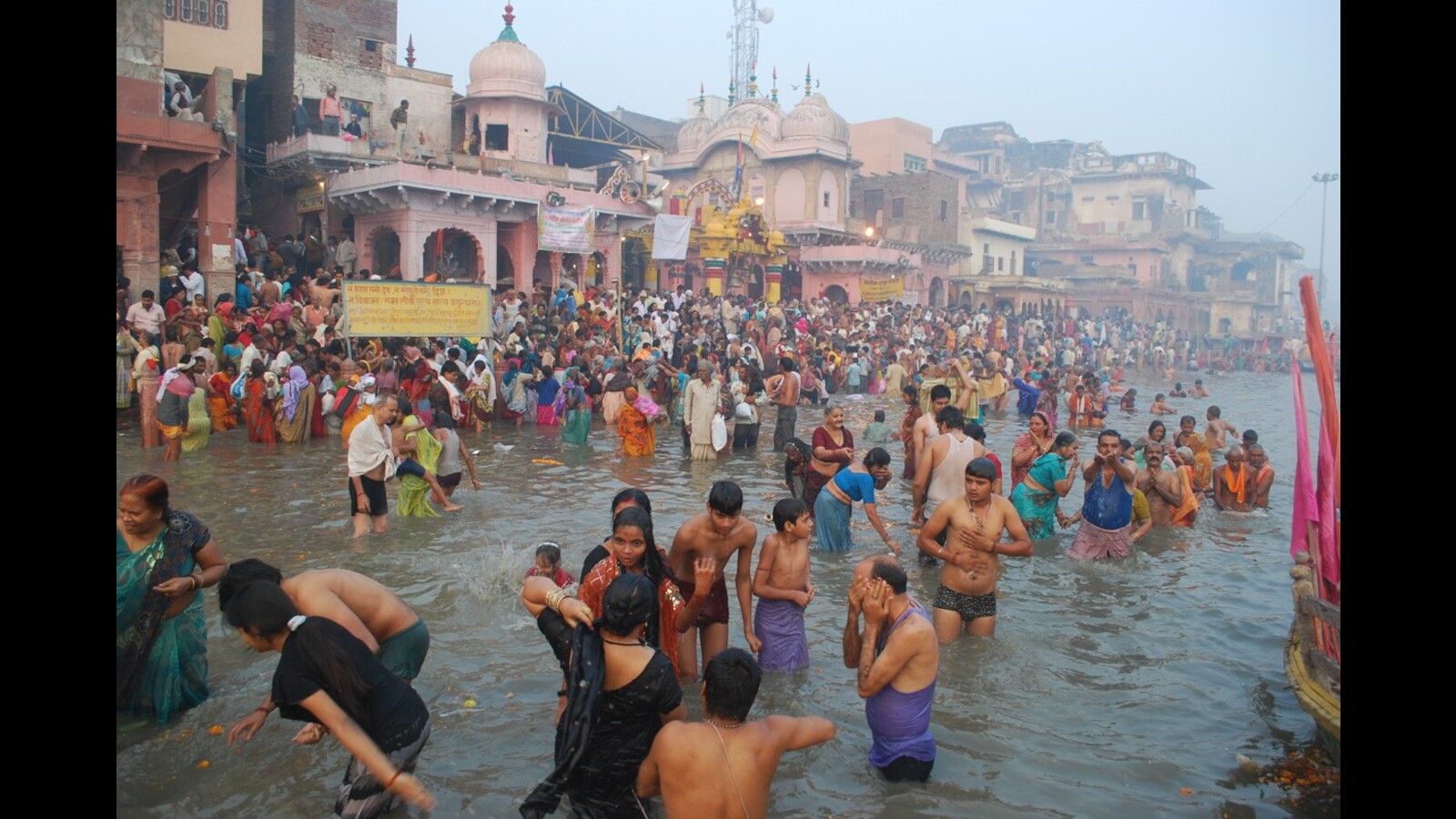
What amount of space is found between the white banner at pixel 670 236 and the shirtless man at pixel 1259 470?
1726 cm

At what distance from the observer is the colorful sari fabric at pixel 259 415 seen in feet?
41.9

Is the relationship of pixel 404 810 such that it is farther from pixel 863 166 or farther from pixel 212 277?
pixel 863 166

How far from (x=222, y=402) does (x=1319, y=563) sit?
13052 millimetres

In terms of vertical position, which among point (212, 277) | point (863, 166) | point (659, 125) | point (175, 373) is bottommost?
point (175, 373)

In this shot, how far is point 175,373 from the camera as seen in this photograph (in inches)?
437

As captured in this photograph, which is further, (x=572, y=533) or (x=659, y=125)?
(x=659, y=125)

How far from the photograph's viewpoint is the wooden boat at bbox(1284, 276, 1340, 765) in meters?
4.64

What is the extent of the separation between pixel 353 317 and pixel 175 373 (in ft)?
9.32

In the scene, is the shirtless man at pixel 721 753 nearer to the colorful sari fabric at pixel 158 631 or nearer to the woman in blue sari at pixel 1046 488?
the colorful sari fabric at pixel 158 631

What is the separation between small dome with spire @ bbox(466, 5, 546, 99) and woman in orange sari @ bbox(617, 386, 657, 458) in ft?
56.0

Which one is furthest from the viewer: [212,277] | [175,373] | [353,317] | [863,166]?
[863,166]

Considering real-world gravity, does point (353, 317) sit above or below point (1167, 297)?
below

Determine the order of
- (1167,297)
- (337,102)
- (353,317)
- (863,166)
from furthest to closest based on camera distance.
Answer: (1167,297) → (863,166) → (337,102) → (353,317)
